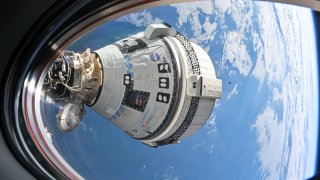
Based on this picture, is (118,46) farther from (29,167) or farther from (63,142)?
(29,167)

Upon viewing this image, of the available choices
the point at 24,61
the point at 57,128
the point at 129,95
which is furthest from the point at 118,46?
the point at 24,61

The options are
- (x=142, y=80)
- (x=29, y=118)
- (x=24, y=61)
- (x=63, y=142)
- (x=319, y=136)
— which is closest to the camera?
(x=24, y=61)

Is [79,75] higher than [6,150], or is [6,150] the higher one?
[79,75]

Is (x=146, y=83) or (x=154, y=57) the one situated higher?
(x=154, y=57)

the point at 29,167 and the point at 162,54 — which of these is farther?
the point at 162,54

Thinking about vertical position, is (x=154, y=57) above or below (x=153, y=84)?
above

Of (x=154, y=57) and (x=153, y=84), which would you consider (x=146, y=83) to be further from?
(x=154, y=57)

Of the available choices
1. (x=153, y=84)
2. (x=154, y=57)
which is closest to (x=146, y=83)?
(x=153, y=84)

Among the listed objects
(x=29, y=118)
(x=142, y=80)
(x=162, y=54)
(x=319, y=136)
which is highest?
(x=162, y=54)
